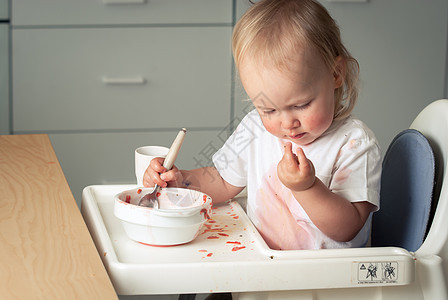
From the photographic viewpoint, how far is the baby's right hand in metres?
0.91

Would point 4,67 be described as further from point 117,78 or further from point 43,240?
point 43,240

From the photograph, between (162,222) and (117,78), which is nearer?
(162,222)

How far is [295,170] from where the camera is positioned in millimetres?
793

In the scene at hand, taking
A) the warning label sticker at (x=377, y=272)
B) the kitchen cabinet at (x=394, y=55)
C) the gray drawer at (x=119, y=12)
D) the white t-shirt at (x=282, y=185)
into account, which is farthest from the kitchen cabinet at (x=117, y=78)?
the warning label sticker at (x=377, y=272)

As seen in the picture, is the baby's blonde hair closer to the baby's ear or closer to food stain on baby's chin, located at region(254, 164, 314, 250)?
the baby's ear

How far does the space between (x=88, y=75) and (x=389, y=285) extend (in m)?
1.71

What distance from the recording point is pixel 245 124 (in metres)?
1.10

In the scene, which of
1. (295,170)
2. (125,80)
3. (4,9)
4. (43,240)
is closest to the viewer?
(43,240)

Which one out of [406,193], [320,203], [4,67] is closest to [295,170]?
[320,203]

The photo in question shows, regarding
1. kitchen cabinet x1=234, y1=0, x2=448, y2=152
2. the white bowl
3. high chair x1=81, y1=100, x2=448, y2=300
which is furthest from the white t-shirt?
kitchen cabinet x1=234, y1=0, x2=448, y2=152

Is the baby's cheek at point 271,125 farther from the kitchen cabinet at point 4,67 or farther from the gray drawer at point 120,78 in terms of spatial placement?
the kitchen cabinet at point 4,67

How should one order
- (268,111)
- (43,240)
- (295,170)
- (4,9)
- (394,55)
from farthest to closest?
1. (394,55)
2. (4,9)
3. (268,111)
4. (295,170)
5. (43,240)

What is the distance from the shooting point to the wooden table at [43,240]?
0.57 meters

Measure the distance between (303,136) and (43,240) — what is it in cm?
42
